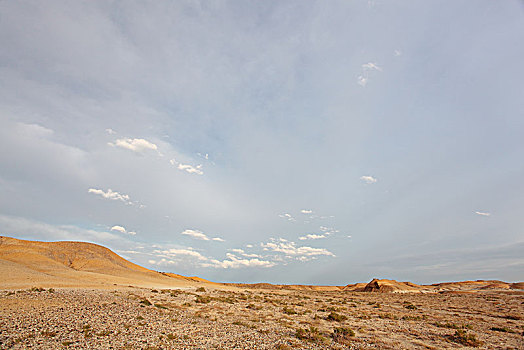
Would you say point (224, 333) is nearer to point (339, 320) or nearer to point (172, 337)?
point (172, 337)

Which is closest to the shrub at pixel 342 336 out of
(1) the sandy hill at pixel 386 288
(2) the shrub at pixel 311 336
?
(2) the shrub at pixel 311 336

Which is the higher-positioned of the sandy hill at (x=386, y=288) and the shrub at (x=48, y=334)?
the shrub at (x=48, y=334)

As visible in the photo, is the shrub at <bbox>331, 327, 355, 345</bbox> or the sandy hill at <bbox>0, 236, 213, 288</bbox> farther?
the sandy hill at <bbox>0, 236, 213, 288</bbox>

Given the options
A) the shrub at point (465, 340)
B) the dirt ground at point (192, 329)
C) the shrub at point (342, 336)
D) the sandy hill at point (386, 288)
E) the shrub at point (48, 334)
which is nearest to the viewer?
the shrub at point (48, 334)

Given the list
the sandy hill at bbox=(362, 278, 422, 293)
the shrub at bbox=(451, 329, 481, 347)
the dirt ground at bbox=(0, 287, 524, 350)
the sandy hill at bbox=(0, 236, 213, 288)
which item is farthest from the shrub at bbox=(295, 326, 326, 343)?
the sandy hill at bbox=(362, 278, 422, 293)

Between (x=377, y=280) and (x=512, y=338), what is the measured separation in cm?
6673

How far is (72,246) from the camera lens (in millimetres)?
83438

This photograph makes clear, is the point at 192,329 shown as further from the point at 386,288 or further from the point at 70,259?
the point at 70,259

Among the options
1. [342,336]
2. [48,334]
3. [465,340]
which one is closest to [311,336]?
[342,336]

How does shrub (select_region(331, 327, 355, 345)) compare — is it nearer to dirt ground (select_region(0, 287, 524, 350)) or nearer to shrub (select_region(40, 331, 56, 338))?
dirt ground (select_region(0, 287, 524, 350))

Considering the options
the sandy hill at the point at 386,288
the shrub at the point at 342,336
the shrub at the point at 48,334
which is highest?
the shrub at the point at 48,334

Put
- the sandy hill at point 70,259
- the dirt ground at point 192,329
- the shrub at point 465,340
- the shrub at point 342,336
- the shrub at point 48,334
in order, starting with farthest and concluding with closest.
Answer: the sandy hill at point 70,259 → the shrub at point 465,340 → the shrub at point 342,336 → the dirt ground at point 192,329 → the shrub at point 48,334

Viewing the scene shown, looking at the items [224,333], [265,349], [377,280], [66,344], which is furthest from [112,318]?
[377,280]

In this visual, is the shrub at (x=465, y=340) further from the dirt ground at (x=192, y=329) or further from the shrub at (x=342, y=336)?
the shrub at (x=342, y=336)
